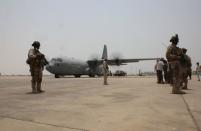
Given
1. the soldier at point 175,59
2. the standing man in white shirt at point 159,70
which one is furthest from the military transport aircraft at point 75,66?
the soldier at point 175,59

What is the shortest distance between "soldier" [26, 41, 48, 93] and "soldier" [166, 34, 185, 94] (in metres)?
4.16

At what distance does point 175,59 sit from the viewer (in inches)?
318

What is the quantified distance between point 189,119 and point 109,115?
1231 mm

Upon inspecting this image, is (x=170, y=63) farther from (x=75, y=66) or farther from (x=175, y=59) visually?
(x=75, y=66)

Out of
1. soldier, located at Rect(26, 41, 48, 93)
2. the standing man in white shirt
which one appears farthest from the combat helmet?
the standing man in white shirt

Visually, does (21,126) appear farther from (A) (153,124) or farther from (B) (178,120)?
(B) (178,120)

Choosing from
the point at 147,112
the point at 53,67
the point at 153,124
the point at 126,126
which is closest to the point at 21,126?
the point at 126,126

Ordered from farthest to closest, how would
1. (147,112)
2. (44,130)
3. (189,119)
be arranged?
1. (147,112)
2. (189,119)
3. (44,130)

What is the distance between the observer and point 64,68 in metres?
38.4

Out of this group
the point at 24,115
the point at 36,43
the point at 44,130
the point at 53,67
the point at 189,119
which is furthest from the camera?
the point at 53,67

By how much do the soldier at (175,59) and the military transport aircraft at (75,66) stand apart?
28310 millimetres

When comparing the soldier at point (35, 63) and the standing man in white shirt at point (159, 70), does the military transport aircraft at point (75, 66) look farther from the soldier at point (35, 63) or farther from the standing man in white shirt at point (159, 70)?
the soldier at point (35, 63)

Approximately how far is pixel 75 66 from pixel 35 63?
3214 centimetres

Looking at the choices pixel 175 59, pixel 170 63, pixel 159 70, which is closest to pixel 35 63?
pixel 170 63
